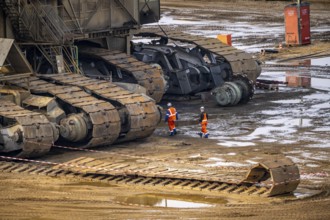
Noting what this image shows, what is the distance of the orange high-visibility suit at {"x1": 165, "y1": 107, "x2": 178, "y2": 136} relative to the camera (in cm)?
3039

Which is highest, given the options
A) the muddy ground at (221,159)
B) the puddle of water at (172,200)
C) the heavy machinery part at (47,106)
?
the heavy machinery part at (47,106)

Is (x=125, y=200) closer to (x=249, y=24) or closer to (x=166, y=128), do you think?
(x=166, y=128)

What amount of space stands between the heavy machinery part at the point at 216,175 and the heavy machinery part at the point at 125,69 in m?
7.34

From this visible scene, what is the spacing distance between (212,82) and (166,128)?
5566 mm

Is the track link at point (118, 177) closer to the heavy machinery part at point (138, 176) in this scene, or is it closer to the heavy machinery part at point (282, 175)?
the heavy machinery part at point (138, 176)

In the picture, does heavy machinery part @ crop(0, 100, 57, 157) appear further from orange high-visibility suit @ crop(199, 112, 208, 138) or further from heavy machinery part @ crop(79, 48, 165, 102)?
heavy machinery part @ crop(79, 48, 165, 102)

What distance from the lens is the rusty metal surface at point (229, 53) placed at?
122 ft

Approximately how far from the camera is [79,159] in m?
27.0

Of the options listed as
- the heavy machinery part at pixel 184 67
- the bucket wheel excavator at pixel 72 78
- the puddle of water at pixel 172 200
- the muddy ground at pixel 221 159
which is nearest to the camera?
the muddy ground at pixel 221 159

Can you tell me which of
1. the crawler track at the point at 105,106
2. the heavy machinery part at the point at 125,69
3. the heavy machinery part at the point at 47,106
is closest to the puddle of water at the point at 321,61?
the heavy machinery part at the point at 125,69

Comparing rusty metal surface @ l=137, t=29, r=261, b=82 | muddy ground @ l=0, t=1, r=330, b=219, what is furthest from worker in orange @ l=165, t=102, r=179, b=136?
rusty metal surface @ l=137, t=29, r=261, b=82

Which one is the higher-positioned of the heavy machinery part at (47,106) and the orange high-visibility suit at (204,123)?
the heavy machinery part at (47,106)

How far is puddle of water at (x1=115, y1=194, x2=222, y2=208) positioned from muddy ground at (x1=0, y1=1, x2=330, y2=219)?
0.7 inches

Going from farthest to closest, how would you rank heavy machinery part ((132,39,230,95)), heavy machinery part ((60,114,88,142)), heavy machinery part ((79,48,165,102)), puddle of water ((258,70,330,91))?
puddle of water ((258,70,330,91))
heavy machinery part ((132,39,230,95))
heavy machinery part ((79,48,165,102))
heavy machinery part ((60,114,88,142))
